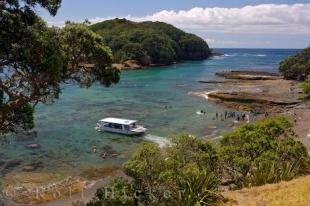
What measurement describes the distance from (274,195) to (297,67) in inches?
4081

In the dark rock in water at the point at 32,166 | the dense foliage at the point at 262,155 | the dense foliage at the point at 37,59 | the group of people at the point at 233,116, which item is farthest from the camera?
the group of people at the point at 233,116

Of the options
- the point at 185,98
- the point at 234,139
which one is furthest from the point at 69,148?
the point at 185,98

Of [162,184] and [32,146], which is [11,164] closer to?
[32,146]

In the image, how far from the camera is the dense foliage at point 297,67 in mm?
119181

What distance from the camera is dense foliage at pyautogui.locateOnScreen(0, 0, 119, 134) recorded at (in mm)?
17734

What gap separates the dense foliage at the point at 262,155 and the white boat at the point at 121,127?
28180mm

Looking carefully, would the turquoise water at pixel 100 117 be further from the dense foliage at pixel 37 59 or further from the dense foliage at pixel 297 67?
the dense foliage at pixel 297 67

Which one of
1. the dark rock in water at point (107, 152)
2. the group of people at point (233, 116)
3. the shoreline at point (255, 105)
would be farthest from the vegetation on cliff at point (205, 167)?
the group of people at point (233, 116)

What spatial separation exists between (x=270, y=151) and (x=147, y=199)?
10.6 metres

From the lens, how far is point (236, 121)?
71875mm

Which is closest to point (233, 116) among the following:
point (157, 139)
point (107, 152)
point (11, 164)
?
point (157, 139)

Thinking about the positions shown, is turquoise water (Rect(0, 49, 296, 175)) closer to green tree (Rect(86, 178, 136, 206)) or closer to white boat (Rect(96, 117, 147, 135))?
white boat (Rect(96, 117, 147, 135))

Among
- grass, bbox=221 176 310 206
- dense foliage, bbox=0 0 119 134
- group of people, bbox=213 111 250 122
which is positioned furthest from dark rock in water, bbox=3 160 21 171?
group of people, bbox=213 111 250 122

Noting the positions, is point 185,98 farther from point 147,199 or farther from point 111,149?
point 147,199
